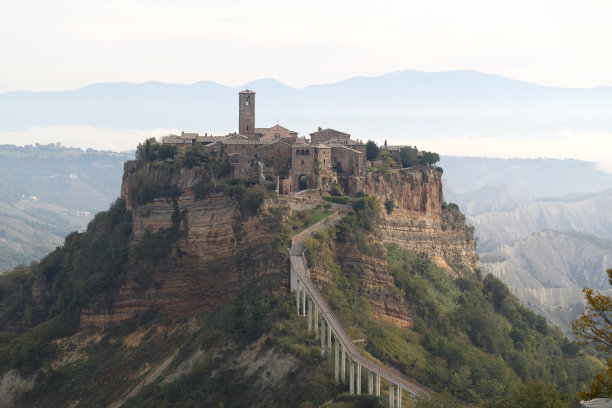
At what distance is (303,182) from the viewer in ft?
236

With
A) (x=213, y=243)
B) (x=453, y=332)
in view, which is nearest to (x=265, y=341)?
(x=213, y=243)

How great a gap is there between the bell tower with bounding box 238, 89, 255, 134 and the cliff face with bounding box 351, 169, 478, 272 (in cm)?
1581

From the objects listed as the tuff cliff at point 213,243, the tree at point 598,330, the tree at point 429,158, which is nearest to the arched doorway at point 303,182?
the tuff cliff at point 213,243

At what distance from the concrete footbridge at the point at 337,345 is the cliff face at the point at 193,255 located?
2104 millimetres

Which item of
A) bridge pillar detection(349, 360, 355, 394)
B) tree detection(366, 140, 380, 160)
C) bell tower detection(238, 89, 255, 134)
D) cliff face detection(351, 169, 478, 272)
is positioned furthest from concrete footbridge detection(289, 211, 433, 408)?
bell tower detection(238, 89, 255, 134)

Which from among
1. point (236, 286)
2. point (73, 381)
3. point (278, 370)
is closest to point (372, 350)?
point (278, 370)

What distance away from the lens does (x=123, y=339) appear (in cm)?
6900

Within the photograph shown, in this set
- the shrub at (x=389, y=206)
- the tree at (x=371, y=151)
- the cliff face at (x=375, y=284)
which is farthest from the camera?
the tree at (x=371, y=151)

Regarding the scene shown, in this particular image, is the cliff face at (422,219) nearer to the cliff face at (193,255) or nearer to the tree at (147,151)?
the cliff face at (193,255)

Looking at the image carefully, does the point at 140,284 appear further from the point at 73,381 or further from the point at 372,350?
the point at 372,350

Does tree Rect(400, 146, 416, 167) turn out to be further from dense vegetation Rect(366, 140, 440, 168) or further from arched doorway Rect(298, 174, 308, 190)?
arched doorway Rect(298, 174, 308, 190)

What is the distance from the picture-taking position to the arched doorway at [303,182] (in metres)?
71.8

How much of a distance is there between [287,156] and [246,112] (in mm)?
13074

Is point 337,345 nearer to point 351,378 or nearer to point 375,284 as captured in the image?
point 351,378
